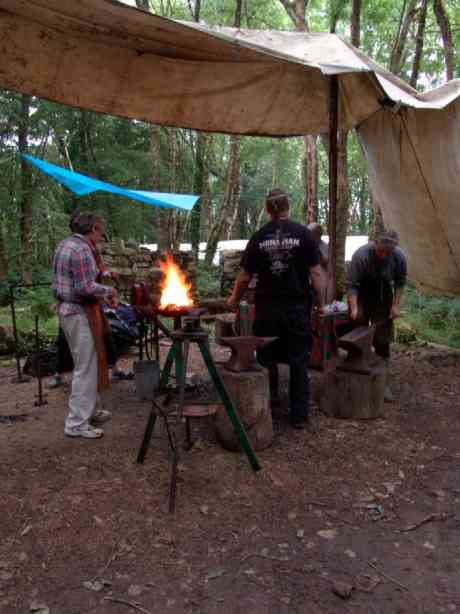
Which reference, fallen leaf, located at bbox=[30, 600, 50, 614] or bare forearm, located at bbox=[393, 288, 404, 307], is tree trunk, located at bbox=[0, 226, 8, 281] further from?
fallen leaf, located at bbox=[30, 600, 50, 614]

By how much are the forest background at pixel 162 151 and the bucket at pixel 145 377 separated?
3.62 m

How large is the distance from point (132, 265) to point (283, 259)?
6.11 meters

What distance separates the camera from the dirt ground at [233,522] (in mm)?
2287

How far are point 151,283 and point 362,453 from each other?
243 inches

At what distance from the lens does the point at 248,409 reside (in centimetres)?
360

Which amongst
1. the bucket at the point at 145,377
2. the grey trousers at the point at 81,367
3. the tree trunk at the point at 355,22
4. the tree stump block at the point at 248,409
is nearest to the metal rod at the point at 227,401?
the tree stump block at the point at 248,409

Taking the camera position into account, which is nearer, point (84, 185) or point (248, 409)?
point (248, 409)

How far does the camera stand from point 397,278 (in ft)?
15.6

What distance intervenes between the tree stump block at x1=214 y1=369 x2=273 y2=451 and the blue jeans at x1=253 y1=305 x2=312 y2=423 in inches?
16.0

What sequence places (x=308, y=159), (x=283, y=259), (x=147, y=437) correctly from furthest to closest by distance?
(x=308, y=159) → (x=283, y=259) → (x=147, y=437)

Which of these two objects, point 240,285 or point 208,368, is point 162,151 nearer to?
point 240,285

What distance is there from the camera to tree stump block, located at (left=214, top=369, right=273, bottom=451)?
11.8ft

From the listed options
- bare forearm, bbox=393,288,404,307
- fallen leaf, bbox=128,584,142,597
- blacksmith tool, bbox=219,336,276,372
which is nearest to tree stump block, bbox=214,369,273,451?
blacksmith tool, bbox=219,336,276,372

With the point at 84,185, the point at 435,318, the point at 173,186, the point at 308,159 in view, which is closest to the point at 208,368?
the point at 84,185
